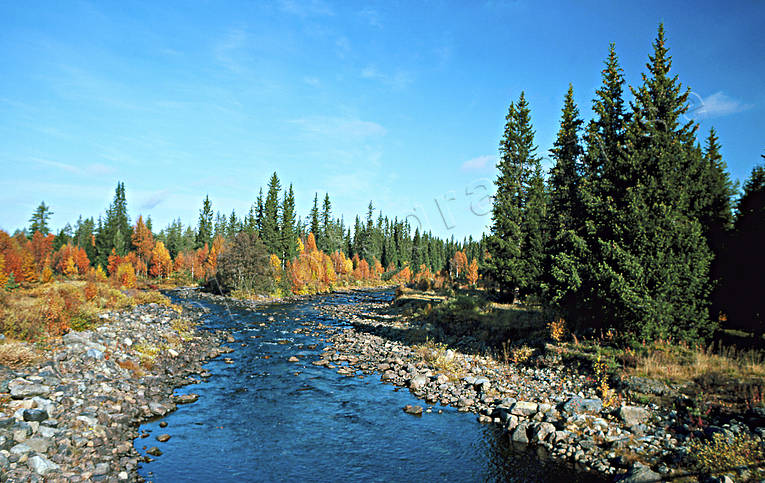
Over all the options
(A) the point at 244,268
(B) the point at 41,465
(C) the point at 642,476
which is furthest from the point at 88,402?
(A) the point at 244,268

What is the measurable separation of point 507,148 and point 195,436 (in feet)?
108

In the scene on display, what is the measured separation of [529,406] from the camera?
14.1 meters

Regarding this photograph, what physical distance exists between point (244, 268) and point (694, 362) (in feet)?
176

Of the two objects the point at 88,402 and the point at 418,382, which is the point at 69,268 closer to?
the point at 88,402

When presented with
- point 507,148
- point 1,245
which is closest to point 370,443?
point 507,148

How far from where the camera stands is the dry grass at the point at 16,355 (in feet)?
45.2

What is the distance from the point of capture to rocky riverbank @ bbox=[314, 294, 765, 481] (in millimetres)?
10602

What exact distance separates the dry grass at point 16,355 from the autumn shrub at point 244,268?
43543mm

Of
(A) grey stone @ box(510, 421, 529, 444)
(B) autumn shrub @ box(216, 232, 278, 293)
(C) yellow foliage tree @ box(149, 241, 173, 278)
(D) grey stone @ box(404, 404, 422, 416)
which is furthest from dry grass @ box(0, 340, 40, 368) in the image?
(C) yellow foliage tree @ box(149, 241, 173, 278)

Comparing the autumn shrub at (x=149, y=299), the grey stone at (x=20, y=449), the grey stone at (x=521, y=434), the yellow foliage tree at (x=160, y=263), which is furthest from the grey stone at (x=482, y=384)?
the yellow foliage tree at (x=160, y=263)

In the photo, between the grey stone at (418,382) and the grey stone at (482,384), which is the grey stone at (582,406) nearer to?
the grey stone at (482,384)

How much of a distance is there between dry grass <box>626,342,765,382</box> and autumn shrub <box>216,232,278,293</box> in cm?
5164

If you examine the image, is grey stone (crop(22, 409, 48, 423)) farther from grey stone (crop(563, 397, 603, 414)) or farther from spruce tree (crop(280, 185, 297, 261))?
spruce tree (crop(280, 185, 297, 261))

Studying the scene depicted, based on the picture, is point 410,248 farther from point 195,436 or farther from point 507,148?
point 195,436
